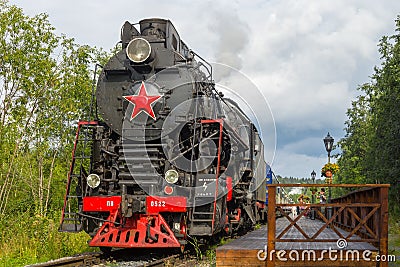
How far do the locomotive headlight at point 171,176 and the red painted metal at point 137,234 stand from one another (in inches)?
26.9

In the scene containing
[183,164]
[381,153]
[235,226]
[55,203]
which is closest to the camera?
[183,164]

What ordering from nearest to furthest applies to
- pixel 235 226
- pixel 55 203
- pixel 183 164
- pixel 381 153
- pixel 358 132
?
pixel 183 164, pixel 235 226, pixel 55 203, pixel 381 153, pixel 358 132

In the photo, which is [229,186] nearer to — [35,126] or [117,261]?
[117,261]

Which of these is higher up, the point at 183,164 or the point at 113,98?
the point at 113,98

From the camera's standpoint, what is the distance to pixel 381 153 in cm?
2572

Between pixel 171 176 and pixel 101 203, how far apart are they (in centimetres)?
144

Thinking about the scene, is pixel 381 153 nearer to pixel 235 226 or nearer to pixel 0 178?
pixel 235 226

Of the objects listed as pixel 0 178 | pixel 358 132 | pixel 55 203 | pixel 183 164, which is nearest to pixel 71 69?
pixel 0 178

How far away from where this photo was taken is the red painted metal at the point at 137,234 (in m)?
9.22

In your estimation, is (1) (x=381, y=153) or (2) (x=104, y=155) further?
(1) (x=381, y=153)

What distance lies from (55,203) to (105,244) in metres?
11.4

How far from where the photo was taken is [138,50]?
33.1ft

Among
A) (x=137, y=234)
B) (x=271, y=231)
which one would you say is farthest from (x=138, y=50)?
(x=271, y=231)

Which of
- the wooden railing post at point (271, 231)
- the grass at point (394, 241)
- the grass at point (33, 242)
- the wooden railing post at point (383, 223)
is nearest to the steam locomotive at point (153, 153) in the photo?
the grass at point (33, 242)
